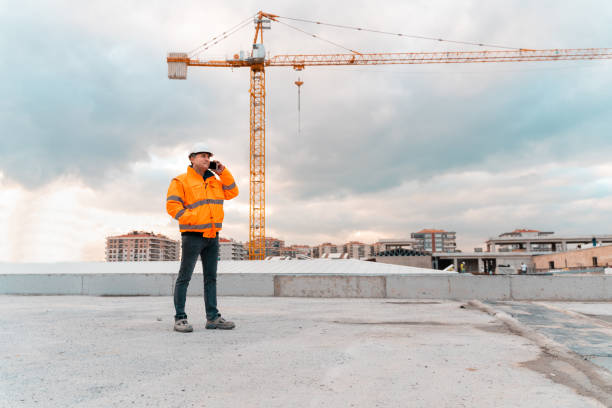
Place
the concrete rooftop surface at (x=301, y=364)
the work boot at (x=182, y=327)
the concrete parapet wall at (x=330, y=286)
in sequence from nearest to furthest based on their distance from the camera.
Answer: the concrete rooftop surface at (x=301, y=364) < the work boot at (x=182, y=327) < the concrete parapet wall at (x=330, y=286)

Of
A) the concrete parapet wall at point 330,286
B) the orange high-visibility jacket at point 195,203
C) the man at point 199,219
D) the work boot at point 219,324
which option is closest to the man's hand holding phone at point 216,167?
the man at point 199,219

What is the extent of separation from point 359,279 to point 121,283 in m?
4.91

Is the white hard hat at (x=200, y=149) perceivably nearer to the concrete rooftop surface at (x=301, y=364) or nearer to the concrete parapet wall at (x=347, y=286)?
the concrete rooftop surface at (x=301, y=364)

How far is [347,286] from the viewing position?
25.9ft

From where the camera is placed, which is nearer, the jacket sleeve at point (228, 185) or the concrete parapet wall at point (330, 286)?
the jacket sleeve at point (228, 185)

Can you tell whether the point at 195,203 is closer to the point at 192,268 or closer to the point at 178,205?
the point at 178,205

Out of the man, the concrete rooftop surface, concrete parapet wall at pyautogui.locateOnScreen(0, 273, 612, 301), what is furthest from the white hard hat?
concrete parapet wall at pyautogui.locateOnScreen(0, 273, 612, 301)

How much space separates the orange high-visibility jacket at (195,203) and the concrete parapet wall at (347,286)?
13.0 feet

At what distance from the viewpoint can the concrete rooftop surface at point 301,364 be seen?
2.11 meters

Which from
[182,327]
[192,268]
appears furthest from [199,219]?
[182,327]

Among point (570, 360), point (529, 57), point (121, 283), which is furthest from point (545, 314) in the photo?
point (529, 57)

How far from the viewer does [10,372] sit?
8.61 ft

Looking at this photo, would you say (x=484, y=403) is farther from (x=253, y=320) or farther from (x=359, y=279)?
(x=359, y=279)

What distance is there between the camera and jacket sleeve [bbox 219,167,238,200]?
4.63 m
